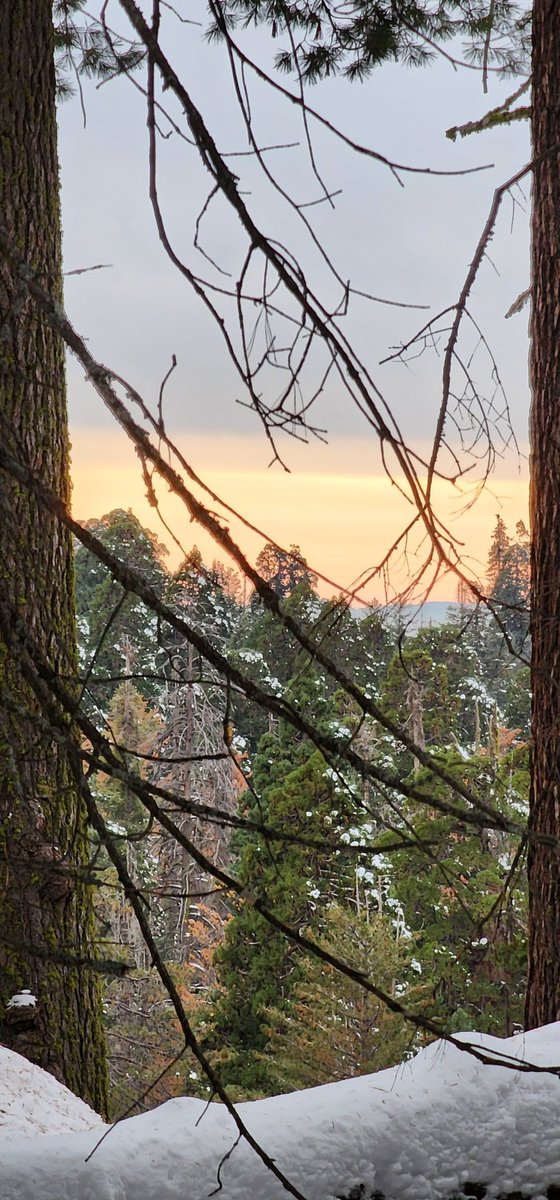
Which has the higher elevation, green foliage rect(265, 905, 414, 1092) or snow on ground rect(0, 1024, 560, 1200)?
snow on ground rect(0, 1024, 560, 1200)

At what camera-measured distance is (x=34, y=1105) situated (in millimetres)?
2164

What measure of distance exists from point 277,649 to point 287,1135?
19.5 meters

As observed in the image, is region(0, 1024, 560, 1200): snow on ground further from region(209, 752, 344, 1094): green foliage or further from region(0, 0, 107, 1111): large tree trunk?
region(209, 752, 344, 1094): green foliage

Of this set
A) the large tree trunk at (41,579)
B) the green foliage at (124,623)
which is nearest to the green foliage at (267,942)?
the green foliage at (124,623)

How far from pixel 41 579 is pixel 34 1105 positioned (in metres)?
1.54

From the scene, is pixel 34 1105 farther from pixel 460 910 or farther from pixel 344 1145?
pixel 460 910

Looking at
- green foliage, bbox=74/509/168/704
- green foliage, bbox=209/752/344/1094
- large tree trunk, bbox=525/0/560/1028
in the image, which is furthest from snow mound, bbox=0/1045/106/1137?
green foliage, bbox=74/509/168/704

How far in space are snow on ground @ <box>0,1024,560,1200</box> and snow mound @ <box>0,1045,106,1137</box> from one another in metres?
0.25

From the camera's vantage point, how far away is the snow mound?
2.00m

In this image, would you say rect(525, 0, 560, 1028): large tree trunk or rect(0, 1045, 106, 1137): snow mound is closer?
rect(0, 1045, 106, 1137): snow mound

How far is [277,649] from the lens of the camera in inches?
832

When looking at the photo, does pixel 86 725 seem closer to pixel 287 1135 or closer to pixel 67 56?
pixel 287 1135

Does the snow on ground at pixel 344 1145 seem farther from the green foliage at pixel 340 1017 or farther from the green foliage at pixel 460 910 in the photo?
the green foliage at pixel 340 1017

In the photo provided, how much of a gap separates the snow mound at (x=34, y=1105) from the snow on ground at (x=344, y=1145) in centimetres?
25
